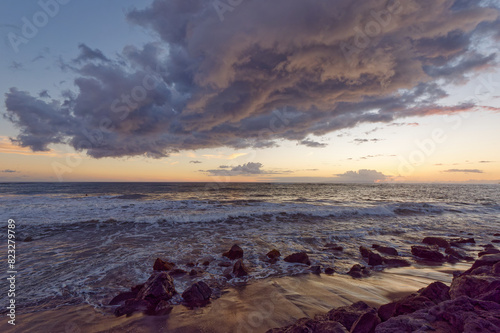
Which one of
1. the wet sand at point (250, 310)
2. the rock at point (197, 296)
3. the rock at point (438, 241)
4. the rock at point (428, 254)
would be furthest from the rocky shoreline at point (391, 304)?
the rock at point (438, 241)

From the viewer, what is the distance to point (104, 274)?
26.1 feet

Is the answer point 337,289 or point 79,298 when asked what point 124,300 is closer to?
point 79,298

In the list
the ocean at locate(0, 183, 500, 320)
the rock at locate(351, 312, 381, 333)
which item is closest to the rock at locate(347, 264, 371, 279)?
the ocean at locate(0, 183, 500, 320)

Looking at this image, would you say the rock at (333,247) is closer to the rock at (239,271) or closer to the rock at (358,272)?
the rock at (358,272)

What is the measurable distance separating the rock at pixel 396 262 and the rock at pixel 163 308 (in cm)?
902

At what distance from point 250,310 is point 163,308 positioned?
241cm

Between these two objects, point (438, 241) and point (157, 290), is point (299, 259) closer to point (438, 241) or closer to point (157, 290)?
point (157, 290)

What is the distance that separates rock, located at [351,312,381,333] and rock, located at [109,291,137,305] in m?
6.14

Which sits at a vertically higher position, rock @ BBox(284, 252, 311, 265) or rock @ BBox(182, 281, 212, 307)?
rock @ BBox(182, 281, 212, 307)

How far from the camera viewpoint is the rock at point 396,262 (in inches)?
354

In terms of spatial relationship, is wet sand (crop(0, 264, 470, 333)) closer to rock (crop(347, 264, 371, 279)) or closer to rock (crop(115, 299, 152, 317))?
rock (crop(115, 299, 152, 317))

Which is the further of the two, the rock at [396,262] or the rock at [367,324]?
the rock at [396,262]

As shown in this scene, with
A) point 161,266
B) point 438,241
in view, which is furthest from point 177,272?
point 438,241

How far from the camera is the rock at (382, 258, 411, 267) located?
8.98 metres
